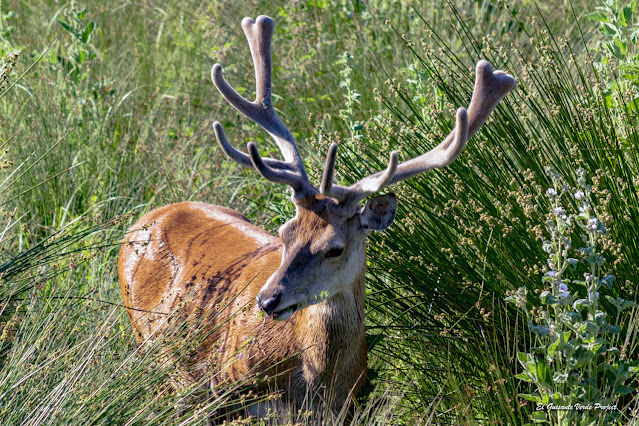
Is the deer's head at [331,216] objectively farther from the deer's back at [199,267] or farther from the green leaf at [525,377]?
the green leaf at [525,377]

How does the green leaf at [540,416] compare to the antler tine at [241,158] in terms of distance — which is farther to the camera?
the antler tine at [241,158]

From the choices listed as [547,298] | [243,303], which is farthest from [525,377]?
[243,303]

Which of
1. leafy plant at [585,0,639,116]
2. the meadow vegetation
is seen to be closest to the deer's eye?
the meadow vegetation

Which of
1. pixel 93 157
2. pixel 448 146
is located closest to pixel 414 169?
pixel 448 146

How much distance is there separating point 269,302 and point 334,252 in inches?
14.5

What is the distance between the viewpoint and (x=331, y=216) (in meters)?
3.29

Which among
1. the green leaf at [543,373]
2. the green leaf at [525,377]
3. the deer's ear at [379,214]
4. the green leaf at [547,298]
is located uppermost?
the green leaf at [547,298]

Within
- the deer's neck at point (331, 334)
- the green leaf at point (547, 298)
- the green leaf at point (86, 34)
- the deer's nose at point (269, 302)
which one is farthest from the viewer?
the green leaf at point (86, 34)

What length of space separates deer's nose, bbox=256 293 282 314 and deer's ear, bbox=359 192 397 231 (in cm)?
54

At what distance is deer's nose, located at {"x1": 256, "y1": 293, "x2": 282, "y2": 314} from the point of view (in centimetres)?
306

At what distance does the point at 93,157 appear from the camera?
215 inches

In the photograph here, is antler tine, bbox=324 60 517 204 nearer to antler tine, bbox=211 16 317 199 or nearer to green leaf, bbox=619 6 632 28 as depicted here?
antler tine, bbox=211 16 317 199

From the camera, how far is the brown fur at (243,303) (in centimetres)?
339

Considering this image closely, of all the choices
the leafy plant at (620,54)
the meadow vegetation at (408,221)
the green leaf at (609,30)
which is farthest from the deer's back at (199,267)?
the green leaf at (609,30)
